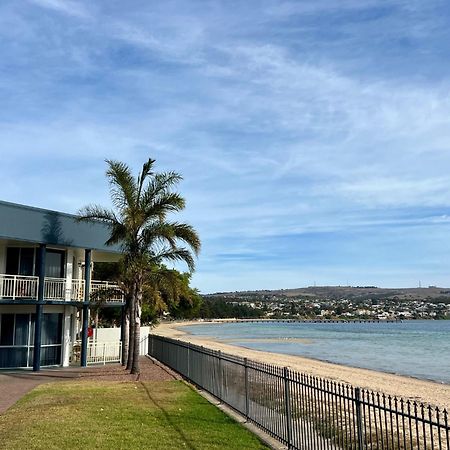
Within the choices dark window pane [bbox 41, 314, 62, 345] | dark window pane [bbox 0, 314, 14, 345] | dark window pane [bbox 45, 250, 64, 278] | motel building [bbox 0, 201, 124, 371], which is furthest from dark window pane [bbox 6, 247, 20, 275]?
dark window pane [bbox 41, 314, 62, 345]

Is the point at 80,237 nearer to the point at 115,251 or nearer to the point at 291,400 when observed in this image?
the point at 115,251

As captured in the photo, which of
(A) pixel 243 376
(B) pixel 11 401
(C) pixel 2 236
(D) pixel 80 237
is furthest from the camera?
(D) pixel 80 237

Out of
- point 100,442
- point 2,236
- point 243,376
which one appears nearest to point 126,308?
point 2,236

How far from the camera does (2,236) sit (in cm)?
2006

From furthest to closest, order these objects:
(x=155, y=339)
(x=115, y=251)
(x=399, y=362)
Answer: (x=399, y=362) → (x=155, y=339) → (x=115, y=251)

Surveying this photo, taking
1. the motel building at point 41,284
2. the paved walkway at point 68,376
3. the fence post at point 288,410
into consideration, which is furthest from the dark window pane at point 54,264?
the fence post at point 288,410

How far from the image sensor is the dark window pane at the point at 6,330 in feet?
72.3

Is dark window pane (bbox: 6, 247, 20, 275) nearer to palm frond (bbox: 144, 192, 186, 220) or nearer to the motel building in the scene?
the motel building

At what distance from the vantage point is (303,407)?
9547 mm

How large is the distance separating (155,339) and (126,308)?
4.49m

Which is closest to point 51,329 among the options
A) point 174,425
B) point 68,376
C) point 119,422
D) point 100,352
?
point 100,352

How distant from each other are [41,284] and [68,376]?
3.83 meters

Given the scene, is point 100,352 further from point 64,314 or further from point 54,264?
point 54,264

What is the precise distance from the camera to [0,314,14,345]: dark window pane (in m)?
22.0
